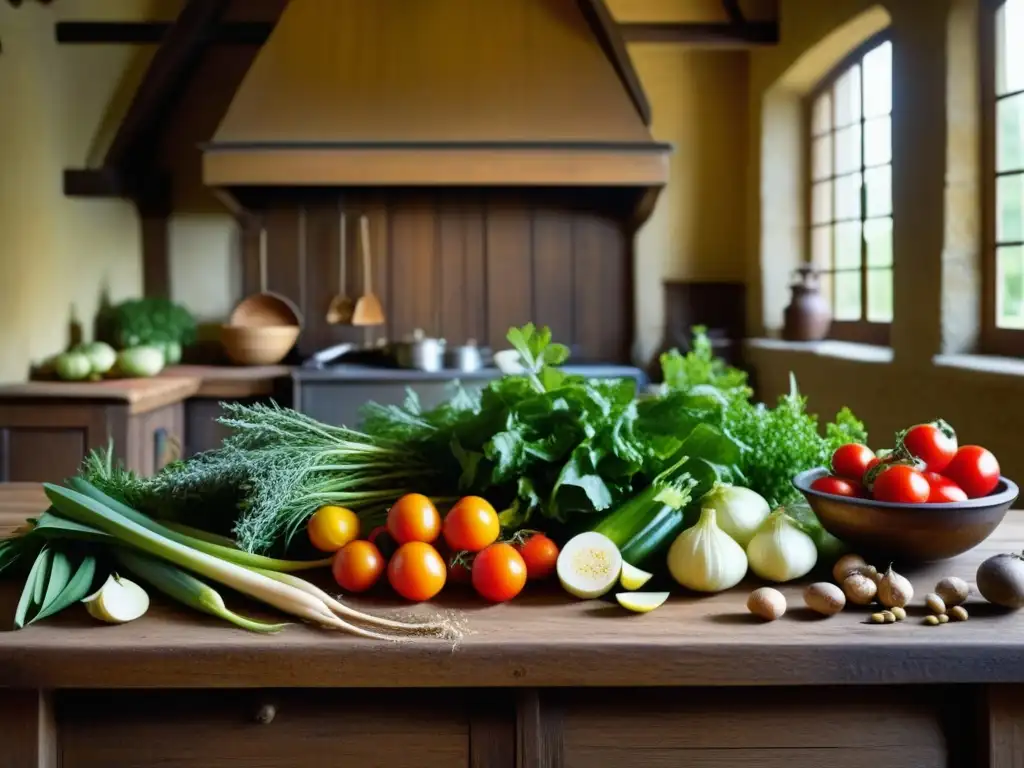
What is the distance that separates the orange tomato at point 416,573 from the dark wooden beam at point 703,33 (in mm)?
3646

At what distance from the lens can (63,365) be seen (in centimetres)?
377

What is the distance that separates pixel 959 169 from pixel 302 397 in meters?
2.54

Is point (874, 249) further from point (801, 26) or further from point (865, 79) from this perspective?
point (801, 26)

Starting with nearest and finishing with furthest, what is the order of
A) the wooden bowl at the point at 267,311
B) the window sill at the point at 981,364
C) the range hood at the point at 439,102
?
the window sill at the point at 981,364 < the range hood at the point at 439,102 < the wooden bowl at the point at 267,311

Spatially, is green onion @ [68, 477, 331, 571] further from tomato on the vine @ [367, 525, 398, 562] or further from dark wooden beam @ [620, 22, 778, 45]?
dark wooden beam @ [620, 22, 778, 45]

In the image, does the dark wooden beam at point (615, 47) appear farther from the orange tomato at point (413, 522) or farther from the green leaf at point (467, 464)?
the orange tomato at point (413, 522)

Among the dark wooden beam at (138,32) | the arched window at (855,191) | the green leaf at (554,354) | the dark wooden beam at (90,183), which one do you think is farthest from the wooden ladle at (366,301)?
the green leaf at (554,354)

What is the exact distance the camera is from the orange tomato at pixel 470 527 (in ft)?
4.02

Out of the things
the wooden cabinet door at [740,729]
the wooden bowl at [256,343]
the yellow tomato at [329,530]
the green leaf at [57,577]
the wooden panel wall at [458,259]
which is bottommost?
the wooden cabinet door at [740,729]

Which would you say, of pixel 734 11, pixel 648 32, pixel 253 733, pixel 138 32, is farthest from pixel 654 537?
pixel 138 32

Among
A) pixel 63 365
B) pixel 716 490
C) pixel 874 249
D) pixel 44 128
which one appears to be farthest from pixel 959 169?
pixel 44 128

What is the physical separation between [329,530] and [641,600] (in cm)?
40

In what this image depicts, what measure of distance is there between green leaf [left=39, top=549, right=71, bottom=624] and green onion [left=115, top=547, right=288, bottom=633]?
62 millimetres

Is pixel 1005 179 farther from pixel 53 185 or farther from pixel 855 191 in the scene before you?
pixel 53 185
